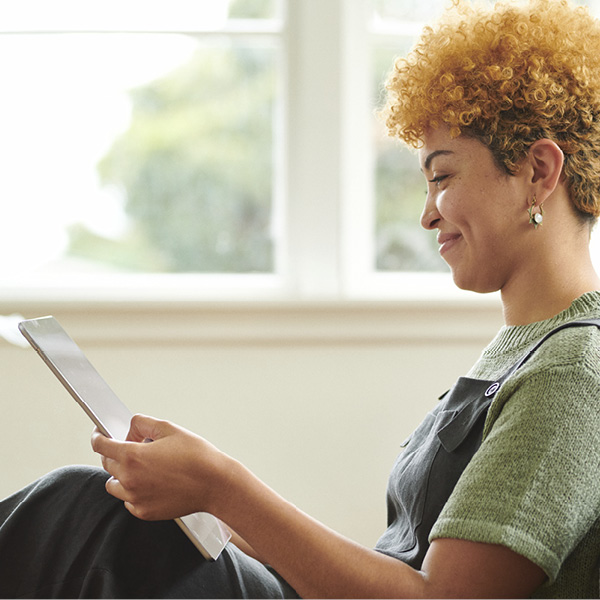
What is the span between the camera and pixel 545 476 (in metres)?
0.81

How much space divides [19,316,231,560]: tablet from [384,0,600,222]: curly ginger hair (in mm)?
596

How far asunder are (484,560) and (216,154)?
4.95ft

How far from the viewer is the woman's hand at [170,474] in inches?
35.9

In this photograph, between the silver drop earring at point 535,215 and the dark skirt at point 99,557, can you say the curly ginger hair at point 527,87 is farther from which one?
the dark skirt at point 99,557

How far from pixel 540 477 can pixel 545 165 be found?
1.41ft

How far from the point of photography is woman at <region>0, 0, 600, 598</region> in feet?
2.70

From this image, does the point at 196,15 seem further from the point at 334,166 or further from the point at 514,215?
the point at 514,215

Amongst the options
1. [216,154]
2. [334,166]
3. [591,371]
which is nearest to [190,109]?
[216,154]

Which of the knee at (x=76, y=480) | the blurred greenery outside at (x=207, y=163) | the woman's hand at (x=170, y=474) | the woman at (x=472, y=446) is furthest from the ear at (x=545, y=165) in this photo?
the blurred greenery outside at (x=207, y=163)

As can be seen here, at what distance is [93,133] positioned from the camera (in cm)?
209

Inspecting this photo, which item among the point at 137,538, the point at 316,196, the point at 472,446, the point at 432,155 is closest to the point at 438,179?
the point at 432,155

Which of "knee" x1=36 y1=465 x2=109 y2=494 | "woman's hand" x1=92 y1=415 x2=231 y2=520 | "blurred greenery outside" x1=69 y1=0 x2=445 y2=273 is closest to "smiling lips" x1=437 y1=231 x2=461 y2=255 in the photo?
"woman's hand" x1=92 y1=415 x2=231 y2=520

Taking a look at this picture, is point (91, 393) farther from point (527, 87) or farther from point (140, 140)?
point (140, 140)

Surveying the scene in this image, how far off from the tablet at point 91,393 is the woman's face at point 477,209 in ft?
1.63
